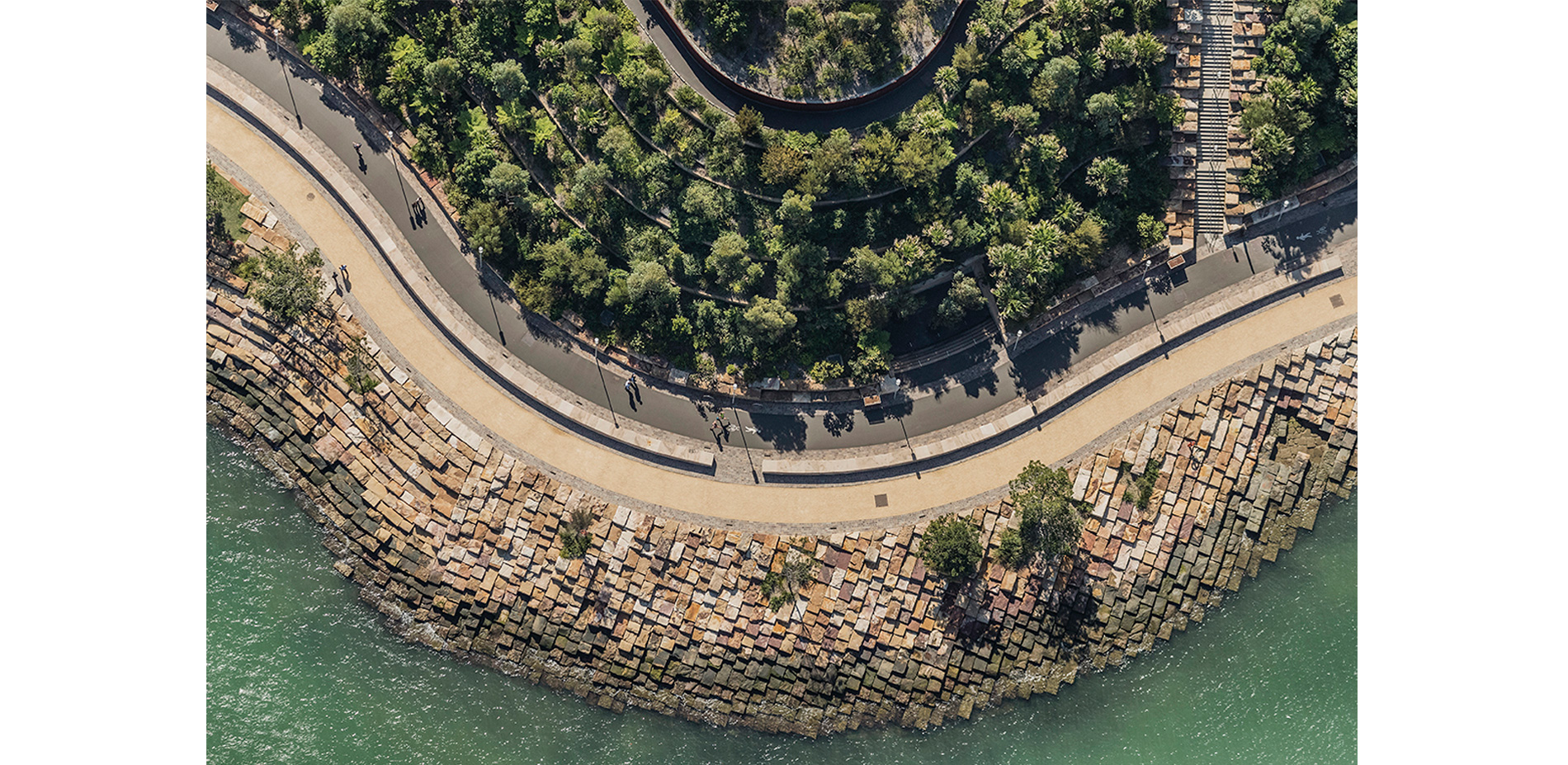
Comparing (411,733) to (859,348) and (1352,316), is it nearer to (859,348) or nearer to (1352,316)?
(859,348)

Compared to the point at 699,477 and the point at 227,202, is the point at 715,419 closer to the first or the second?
the point at 699,477

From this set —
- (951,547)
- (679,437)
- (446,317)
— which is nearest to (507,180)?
(446,317)

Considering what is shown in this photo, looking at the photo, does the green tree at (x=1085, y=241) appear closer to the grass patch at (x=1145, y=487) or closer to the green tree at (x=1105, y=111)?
the green tree at (x=1105, y=111)

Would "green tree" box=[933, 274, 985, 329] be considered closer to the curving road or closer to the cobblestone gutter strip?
the curving road

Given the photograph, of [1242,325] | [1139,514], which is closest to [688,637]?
[1139,514]

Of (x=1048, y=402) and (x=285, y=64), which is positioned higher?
(x=285, y=64)

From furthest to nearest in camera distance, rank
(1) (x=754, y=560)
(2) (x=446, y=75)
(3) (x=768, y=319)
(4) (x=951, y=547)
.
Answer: (1) (x=754, y=560)
(4) (x=951, y=547)
(2) (x=446, y=75)
(3) (x=768, y=319)

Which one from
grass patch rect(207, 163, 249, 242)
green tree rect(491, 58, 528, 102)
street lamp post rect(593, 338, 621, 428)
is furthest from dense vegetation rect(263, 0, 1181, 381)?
grass patch rect(207, 163, 249, 242)
